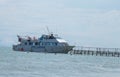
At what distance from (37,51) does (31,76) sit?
86.6m

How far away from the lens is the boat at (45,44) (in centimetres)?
12325

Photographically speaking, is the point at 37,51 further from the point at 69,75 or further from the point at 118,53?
the point at 69,75

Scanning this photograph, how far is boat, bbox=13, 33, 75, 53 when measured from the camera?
123 metres

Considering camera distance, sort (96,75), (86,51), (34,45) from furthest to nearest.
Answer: (34,45), (86,51), (96,75)

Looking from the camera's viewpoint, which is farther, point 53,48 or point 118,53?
point 53,48

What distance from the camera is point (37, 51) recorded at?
435ft

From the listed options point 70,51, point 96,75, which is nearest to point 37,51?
point 70,51

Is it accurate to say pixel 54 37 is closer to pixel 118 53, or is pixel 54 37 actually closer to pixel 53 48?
pixel 53 48

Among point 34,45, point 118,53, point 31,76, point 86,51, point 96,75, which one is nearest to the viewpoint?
point 31,76

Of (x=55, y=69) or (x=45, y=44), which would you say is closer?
(x=55, y=69)

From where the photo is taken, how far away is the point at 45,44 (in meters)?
127

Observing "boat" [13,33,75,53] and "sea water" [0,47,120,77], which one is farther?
"boat" [13,33,75,53]

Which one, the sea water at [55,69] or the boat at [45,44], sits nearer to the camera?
the sea water at [55,69]

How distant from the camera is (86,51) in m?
122
